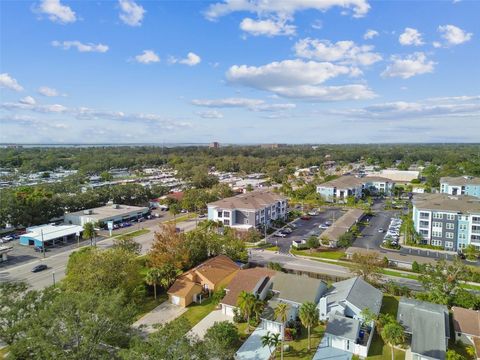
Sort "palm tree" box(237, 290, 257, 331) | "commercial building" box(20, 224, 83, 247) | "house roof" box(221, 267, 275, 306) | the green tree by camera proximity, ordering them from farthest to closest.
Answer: "commercial building" box(20, 224, 83, 247) → "house roof" box(221, 267, 275, 306) → "palm tree" box(237, 290, 257, 331) → the green tree

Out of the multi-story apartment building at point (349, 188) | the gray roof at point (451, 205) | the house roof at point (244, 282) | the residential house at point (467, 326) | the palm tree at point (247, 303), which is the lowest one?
the residential house at point (467, 326)

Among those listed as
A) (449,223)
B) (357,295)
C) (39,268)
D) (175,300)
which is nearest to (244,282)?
(175,300)

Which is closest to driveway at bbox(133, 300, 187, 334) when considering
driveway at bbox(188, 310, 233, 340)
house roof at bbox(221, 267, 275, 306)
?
driveway at bbox(188, 310, 233, 340)

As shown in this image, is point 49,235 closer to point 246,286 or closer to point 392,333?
point 246,286

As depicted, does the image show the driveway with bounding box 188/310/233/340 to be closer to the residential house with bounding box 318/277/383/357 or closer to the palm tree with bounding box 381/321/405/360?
the residential house with bounding box 318/277/383/357

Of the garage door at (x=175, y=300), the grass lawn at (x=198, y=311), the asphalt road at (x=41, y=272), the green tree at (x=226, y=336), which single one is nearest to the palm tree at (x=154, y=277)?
the garage door at (x=175, y=300)

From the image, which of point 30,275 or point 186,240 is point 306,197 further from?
point 30,275

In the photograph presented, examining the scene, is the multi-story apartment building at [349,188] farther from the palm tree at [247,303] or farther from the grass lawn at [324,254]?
the palm tree at [247,303]
